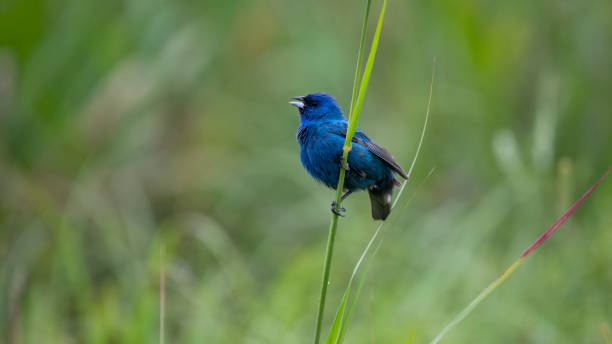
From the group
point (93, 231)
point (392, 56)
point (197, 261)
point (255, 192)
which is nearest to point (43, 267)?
point (93, 231)

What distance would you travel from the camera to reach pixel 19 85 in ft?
12.4

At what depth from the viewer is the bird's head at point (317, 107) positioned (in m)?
2.52

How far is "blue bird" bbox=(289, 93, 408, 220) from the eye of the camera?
227 centimetres

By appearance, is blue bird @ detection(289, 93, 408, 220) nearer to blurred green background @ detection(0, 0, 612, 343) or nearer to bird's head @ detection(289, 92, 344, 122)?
bird's head @ detection(289, 92, 344, 122)

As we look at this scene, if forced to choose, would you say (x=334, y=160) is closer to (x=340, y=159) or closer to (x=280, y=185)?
(x=340, y=159)

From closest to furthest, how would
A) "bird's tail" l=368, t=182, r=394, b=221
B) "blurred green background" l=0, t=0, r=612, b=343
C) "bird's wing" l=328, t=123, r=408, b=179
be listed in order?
"bird's wing" l=328, t=123, r=408, b=179 → "bird's tail" l=368, t=182, r=394, b=221 → "blurred green background" l=0, t=0, r=612, b=343

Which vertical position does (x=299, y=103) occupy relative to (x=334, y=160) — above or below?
above

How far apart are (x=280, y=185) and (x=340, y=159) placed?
2.94 metres

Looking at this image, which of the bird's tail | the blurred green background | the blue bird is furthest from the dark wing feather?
the blurred green background

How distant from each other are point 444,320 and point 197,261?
157cm

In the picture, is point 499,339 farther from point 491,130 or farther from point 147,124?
point 147,124

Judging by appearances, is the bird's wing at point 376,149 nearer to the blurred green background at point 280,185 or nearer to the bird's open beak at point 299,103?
the bird's open beak at point 299,103

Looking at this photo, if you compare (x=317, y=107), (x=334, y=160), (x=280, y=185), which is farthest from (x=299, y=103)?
(x=280, y=185)

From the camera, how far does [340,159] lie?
7.34 ft
